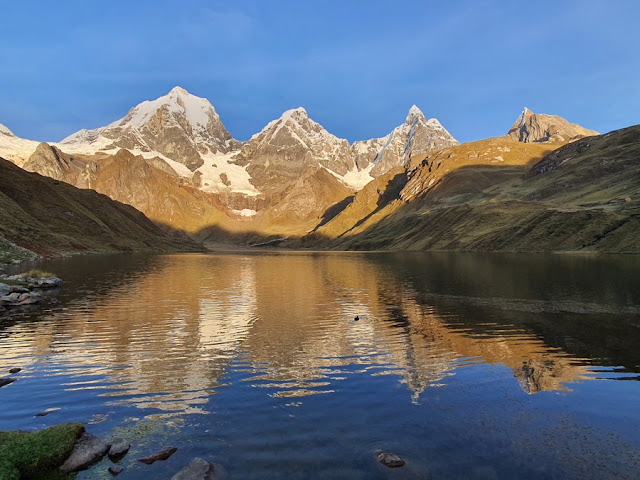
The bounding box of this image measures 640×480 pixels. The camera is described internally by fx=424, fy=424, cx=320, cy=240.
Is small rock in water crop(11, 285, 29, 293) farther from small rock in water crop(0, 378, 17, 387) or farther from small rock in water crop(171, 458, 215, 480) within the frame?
small rock in water crop(171, 458, 215, 480)

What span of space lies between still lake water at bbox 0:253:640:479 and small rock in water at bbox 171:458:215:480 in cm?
60

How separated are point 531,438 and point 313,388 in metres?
9.70

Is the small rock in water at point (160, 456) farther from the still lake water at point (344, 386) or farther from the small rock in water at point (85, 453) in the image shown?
the small rock in water at point (85, 453)

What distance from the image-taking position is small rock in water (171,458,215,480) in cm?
1220

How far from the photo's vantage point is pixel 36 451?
13.2 m

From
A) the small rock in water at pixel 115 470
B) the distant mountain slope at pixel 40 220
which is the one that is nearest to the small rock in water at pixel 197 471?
the small rock in water at pixel 115 470

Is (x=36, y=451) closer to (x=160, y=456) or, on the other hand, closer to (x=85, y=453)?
(x=85, y=453)

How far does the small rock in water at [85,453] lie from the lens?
42.4 feet

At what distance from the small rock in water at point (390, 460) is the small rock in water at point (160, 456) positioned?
6.82 metres

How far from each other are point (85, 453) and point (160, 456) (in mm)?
2325

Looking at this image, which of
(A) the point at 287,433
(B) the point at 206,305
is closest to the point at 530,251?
(B) the point at 206,305

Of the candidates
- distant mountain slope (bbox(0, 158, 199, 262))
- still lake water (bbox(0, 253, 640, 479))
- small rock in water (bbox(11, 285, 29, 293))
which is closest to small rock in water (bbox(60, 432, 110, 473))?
still lake water (bbox(0, 253, 640, 479))

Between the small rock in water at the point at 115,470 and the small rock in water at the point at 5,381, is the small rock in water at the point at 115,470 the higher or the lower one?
the lower one

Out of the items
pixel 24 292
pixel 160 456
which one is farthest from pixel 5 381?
pixel 24 292
